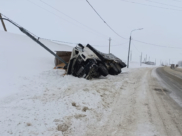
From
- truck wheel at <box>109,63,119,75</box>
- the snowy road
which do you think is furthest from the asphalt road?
truck wheel at <box>109,63,119,75</box>

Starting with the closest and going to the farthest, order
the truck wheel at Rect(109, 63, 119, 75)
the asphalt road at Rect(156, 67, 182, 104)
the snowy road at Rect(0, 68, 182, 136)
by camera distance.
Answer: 1. the snowy road at Rect(0, 68, 182, 136)
2. the asphalt road at Rect(156, 67, 182, 104)
3. the truck wheel at Rect(109, 63, 119, 75)

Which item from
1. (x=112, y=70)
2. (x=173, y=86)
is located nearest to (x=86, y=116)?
(x=173, y=86)

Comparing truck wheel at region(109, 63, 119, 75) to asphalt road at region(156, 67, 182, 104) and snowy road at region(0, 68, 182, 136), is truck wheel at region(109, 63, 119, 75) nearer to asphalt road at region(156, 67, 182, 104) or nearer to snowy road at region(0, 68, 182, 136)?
asphalt road at region(156, 67, 182, 104)

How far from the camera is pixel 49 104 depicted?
15.9 ft

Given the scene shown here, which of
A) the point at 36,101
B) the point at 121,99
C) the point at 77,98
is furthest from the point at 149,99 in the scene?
the point at 36,101

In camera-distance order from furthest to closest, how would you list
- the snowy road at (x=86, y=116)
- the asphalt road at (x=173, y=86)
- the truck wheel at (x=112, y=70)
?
the truck wheel at (x=112, y=70) < the asphalt road at (x=173, y=86) < the snowy road at (x=86, y=116)

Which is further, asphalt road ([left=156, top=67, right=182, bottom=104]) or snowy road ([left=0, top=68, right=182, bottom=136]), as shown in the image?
asphalt road ([left=156, top=67, right=182, bottom=104])

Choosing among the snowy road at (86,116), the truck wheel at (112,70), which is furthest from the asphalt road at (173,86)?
the truck wheel at (112,70)

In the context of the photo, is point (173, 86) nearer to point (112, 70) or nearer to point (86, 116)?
point (112, 70)

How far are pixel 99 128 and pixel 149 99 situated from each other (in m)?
Result: 3.51

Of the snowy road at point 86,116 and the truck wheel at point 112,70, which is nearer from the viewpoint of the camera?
the snowy road at point 86,116

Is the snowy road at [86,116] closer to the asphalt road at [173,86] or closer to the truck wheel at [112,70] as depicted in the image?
the asphalt road at [173,86]

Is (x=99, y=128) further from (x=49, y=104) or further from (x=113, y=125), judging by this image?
(x=49, y=104)

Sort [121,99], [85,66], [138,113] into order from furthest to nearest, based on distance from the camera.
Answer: [85,66] → [121,99] → [138,113]
